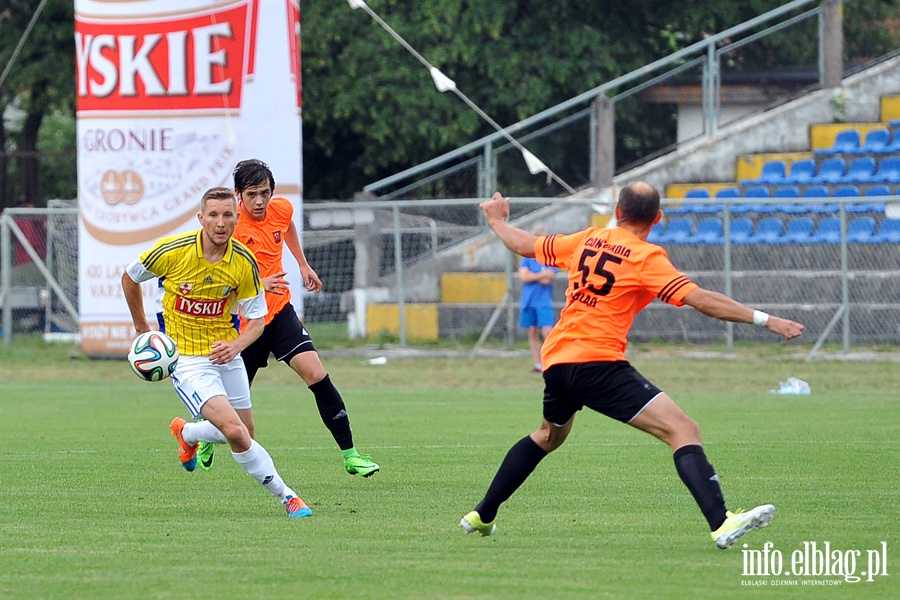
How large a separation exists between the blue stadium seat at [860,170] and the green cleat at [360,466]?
15034 mm

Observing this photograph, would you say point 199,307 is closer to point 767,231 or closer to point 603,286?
point 603,286

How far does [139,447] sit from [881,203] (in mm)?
12667

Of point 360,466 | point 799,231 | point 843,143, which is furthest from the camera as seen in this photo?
point 843,143

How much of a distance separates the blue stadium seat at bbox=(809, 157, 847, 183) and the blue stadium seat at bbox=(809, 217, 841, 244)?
85.2 inches

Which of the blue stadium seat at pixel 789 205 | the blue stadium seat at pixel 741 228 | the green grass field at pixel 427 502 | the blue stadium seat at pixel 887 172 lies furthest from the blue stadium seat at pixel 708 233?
the green grass field at pixel 427 502

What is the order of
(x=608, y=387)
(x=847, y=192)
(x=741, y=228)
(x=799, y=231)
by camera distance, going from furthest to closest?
(x=847, y=192)
(x=741, y=228)
(x=799, y=231)
(x=608, y=387)

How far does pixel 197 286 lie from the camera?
814 cm

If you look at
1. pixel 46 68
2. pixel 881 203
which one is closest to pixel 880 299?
pixel 881 203

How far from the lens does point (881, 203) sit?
66.5 ft

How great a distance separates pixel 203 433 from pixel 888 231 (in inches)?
563

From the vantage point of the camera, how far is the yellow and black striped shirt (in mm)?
8117

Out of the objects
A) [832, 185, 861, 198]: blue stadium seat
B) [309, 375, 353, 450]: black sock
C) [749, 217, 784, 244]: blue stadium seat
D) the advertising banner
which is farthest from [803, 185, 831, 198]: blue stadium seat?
[309, 375, 353, 450]: black sock

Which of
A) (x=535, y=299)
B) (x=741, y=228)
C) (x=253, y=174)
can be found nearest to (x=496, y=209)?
(x=253, y=174)

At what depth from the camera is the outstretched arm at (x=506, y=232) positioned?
704cm
